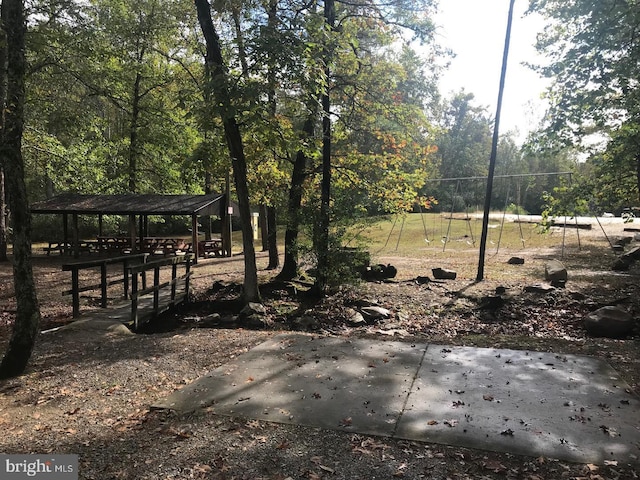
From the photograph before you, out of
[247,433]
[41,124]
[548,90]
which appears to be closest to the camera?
[247,433]

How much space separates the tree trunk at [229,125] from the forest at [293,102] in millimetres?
33

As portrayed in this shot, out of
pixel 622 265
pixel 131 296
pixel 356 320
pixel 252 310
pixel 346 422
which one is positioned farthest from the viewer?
pixel 622 265

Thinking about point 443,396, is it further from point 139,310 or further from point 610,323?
point 139,310

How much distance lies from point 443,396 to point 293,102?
26.3 ft

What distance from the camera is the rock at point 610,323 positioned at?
7031 mm

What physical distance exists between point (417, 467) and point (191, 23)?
1839 centimetres

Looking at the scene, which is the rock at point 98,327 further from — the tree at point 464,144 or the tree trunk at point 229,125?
the tree at point 464,144

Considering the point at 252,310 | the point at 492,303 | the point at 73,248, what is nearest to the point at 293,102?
the point at 252,310

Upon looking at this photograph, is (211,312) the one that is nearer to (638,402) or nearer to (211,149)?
(211,149)

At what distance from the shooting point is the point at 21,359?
15.9 ft

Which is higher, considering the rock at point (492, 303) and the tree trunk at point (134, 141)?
the tree trunk at point (134, 141)

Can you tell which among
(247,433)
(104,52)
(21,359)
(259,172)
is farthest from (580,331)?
(104,52)

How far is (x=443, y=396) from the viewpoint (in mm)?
4238

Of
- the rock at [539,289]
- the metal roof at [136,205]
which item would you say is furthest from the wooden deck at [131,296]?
the rock at [539,289]
